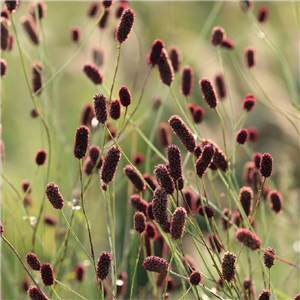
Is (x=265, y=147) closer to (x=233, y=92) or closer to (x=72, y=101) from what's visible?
(x=233, y=92)

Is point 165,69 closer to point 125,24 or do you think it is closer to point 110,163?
point 125,24

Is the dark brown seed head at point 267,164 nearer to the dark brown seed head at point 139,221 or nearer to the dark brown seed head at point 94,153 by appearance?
the dark brown seed head at point 139,221

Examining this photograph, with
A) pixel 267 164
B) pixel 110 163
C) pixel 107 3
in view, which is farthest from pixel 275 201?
pixel 107 3

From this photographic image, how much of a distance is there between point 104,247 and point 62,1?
194cm

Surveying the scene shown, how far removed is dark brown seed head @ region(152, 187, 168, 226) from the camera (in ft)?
2.07

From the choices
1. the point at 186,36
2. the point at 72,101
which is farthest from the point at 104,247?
the point at 186,36

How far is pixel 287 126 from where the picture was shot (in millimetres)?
2330

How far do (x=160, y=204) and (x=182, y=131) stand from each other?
4.5 inches

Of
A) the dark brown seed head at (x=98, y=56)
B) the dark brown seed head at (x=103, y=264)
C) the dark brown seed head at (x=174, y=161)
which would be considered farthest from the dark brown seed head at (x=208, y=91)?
the dark brown seed head at (x=98, y=56)

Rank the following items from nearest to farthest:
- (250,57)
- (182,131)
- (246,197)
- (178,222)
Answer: (178,222), (182,131), (246,197), (250,57)

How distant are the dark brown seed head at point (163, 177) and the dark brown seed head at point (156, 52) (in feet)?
0.72

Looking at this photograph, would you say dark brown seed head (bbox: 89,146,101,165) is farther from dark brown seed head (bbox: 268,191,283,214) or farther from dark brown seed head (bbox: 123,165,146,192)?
dark brown seed head (bbox: 268,191,283,214)

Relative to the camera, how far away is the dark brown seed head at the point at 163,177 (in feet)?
2.12

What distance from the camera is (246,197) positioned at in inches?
32.0
